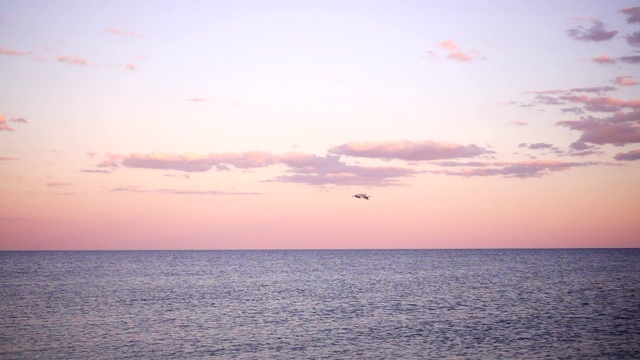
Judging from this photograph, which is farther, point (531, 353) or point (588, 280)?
point (588, 280)

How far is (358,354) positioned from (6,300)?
190 ft

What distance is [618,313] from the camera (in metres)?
70.2

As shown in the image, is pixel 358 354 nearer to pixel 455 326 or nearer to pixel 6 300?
pixel 455 326

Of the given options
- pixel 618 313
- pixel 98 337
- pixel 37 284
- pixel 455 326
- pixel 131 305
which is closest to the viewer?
pixel 98 337

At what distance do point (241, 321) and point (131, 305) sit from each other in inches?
844

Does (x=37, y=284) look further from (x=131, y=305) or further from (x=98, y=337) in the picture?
(x=98, y=337)

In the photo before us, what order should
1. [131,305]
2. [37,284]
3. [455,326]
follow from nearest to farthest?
[455,326] < [131,305] < [37,284]

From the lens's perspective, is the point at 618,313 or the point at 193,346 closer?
the point at 193,346

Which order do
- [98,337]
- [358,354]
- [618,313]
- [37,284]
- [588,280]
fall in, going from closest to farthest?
1. [358,354]
2. [98,337]
3. [618,313]
4. [37,284]
5. [588,280]

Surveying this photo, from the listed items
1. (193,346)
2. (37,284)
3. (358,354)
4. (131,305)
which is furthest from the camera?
(37,284)

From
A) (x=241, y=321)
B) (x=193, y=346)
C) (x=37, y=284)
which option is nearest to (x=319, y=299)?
(x=241, y=321)

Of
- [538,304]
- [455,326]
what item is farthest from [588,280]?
[455,326]

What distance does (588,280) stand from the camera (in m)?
125

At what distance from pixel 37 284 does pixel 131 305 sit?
146 feet
